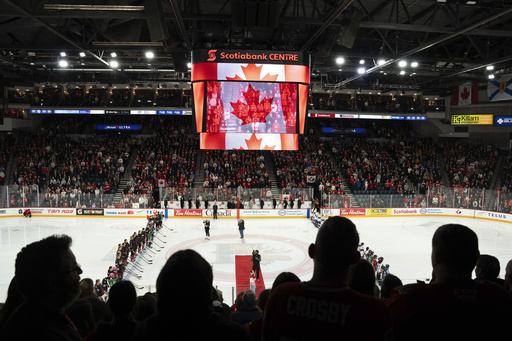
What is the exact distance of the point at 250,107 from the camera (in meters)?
12.8

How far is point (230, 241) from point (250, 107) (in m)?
7.72

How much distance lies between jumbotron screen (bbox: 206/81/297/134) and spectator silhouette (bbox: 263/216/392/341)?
11.2 m

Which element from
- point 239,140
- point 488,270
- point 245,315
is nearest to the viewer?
point 488,270

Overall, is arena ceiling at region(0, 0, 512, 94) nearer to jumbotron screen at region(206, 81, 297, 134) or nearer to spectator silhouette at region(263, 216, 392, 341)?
jumbotron screen at region(206, 81, 297, 134)

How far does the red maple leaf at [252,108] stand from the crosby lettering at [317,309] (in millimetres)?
11374

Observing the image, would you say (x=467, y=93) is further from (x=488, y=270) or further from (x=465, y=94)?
(x=488, y=270)

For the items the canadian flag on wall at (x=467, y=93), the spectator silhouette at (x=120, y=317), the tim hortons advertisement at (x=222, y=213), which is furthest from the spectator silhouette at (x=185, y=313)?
the canadian flag on wall at (x=467, y=93)

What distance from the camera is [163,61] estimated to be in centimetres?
2234

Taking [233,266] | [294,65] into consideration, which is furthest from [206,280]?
[233,266]

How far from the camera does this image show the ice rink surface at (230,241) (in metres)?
13.4

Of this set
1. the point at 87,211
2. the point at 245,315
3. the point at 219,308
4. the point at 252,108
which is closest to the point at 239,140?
the point at 252,108

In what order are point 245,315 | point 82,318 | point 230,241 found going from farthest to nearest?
point 230,241 < point 245,315 < point 82,318

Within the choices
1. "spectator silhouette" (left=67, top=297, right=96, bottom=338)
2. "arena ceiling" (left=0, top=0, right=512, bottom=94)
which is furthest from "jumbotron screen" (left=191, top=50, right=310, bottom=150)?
"spectator silhouette" (left=67, top=297, right=96, bottom=338)

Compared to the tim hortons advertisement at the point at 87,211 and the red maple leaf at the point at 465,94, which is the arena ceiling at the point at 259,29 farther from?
the tim hortons advertisement at the point at 87,211
